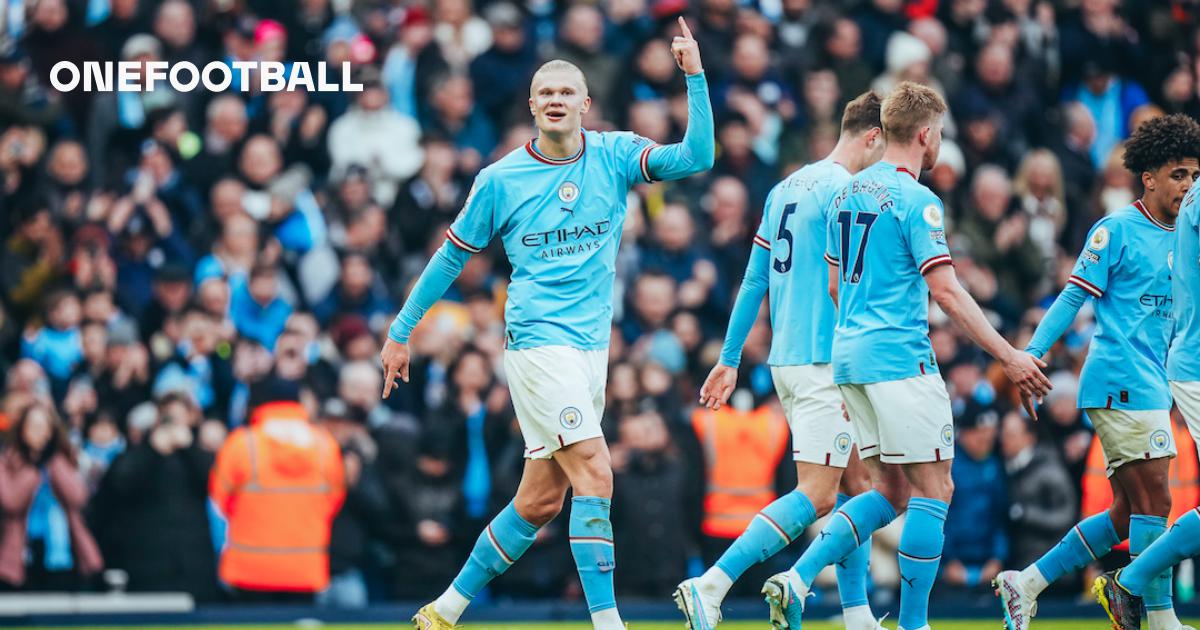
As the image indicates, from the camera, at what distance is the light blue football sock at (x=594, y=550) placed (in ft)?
29.2

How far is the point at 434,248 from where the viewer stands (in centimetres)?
1534

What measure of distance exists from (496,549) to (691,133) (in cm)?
241

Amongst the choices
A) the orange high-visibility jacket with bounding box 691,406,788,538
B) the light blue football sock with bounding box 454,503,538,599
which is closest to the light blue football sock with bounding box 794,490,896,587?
the light blue football sock with bounding box 454,503,538,599

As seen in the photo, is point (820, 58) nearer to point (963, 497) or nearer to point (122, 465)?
point (963, 497)

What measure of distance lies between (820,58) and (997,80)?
5.64ft

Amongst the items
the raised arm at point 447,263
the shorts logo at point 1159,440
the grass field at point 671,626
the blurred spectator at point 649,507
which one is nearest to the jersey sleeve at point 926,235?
the shorts logo at point 1159,440

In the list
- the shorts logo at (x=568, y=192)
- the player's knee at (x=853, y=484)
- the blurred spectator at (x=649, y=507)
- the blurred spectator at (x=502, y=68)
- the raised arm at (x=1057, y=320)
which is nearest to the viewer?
the shorts logo at (x=568, y=192)

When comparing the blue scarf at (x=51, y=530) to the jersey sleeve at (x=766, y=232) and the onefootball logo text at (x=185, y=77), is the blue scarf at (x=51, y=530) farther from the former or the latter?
the jersey sleeve at (x=766, y=232)

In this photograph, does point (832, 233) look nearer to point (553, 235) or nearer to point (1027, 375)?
point (1027, 375)

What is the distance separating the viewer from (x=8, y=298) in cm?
1528

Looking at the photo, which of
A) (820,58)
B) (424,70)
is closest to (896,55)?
(820,58)

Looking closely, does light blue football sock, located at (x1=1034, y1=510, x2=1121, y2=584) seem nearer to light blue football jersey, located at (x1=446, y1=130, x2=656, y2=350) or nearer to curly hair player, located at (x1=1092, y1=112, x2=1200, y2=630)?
curly hair player, located at (x1=1092, y1=112, x2=1200, y2=630)

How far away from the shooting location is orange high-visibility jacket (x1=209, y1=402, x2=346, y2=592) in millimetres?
13289

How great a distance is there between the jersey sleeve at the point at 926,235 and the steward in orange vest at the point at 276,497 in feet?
20.0
